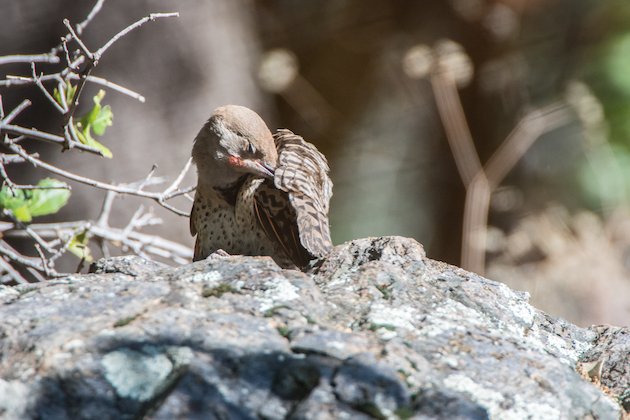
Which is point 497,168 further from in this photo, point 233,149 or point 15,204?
point 15,204

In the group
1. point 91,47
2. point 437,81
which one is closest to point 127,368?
point 91,47

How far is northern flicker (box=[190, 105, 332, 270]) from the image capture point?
4148mm

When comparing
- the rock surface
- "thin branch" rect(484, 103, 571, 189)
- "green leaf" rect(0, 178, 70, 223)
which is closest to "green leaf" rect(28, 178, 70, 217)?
"green leaf" rect(0, 178, 70, 223)

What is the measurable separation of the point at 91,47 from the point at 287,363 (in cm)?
489

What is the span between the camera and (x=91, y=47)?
655 centimetres

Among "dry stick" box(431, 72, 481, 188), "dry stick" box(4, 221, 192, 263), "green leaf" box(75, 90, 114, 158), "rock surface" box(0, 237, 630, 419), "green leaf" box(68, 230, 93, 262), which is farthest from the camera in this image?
"dry stick" box(431, 72, 481, 188)

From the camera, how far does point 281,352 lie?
86.4 inches

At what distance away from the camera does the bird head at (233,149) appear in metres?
4.50

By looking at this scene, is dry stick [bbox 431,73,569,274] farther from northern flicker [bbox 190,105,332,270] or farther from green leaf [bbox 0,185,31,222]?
green leaf [bbox 0,185,31,222]

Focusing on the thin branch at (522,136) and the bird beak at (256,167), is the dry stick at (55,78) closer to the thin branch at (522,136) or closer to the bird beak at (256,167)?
the bird beak at (256,167)

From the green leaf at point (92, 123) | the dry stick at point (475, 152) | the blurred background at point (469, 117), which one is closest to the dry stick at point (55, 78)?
the green leaf at point (92, 123)

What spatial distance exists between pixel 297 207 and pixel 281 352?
1.96 m

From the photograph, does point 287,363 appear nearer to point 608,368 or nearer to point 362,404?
point 362,404

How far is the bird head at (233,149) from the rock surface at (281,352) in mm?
1802
